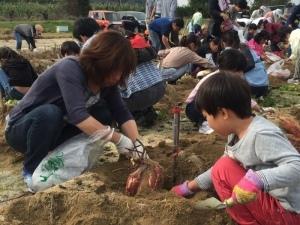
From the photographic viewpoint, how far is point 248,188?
2.41 meters

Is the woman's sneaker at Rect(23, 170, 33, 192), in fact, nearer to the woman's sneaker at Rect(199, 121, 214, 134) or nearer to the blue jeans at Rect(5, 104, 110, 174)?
the blue jeans at Rect(5, 104, 110, 174)

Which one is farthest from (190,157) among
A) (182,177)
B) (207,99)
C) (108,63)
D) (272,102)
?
(272,102)

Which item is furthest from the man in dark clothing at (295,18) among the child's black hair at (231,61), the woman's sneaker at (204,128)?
the child's black hair at (231,61)

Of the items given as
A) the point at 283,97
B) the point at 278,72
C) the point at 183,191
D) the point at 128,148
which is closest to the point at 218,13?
the point at 278,72

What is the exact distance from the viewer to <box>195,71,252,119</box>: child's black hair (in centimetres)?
253

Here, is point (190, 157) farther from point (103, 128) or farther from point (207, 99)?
point (207, 99)

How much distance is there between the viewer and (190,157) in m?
3.78

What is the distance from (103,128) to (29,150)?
0.57 metres

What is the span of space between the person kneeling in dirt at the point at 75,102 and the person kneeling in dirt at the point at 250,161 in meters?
0.86

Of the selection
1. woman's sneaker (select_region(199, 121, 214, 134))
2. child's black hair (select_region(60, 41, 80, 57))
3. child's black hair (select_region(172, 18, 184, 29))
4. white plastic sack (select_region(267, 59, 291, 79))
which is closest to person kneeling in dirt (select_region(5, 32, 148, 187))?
woman's sneaker (select_region(199, 121, 214, 134))

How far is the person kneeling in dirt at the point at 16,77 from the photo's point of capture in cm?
574

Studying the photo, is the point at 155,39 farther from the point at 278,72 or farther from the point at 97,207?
the point at 97,207

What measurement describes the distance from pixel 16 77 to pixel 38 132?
7.83 feet

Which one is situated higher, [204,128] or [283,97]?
[204,128]
